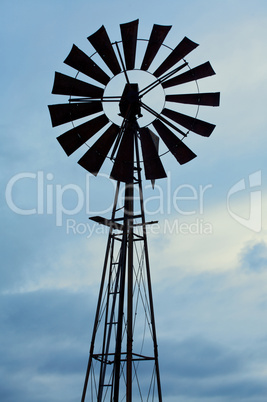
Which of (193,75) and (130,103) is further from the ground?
(193,75)

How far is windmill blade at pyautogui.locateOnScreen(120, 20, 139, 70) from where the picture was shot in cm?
1448

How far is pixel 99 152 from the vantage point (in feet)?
49.4

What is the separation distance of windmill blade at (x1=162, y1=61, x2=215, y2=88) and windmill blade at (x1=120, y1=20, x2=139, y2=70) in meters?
1.16

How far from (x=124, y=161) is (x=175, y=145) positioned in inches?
65.6

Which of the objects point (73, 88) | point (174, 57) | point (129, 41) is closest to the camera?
point (129, 41)

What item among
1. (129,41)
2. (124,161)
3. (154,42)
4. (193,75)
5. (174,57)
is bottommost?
(124,161)

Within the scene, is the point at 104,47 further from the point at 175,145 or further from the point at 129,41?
the point at 175,145

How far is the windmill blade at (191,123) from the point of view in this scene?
49.3 ft

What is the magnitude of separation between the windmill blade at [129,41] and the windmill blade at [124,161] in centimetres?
202

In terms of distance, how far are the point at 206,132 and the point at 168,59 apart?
2344 mm

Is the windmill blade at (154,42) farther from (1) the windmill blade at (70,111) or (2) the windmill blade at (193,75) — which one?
(1) the windmill blade at (70,111)

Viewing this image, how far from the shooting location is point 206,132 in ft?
49.3

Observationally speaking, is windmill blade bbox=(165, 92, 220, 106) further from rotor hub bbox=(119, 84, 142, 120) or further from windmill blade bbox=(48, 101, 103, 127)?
windmill blade bbox=(48, 101, 103, 127)

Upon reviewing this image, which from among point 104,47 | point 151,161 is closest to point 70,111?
point 104,47
